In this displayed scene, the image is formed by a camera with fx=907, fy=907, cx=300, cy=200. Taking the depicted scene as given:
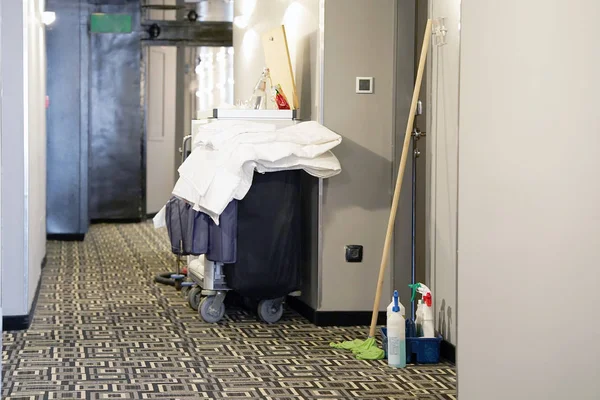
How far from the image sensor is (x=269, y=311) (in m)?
5.53

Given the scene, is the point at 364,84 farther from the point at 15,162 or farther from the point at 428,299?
the point at 15,162

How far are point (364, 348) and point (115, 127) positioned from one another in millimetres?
7737

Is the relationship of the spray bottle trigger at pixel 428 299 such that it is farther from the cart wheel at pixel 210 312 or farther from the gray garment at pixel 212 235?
the cart wheel at pixel 210 312

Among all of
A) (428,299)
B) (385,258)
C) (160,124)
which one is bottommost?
(428,299)

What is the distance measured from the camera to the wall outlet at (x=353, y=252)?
5418 mm

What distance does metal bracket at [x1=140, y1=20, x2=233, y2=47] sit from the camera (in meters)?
11.7

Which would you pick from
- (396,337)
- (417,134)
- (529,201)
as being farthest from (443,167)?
(529,201)

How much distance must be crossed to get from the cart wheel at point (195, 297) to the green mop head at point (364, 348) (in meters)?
1.34

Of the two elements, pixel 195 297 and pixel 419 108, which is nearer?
pixel 419 108

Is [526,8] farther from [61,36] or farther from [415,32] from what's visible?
[61,36]

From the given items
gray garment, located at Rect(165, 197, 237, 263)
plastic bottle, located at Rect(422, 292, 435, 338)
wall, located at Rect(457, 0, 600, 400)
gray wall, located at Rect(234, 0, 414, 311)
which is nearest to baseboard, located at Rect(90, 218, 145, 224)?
gray garment, located at Rect(165, 197, 237, 263)

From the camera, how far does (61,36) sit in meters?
9.45

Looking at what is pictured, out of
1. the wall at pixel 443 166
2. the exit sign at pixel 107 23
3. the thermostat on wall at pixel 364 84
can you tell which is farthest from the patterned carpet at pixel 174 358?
the exit sign at pixel 107 23

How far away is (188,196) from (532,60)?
119 inches
